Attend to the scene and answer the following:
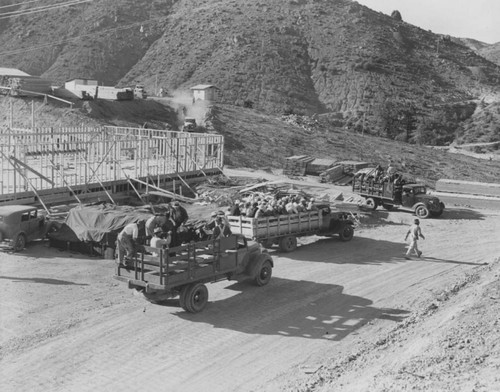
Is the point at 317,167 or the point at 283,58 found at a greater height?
the point at 283,58

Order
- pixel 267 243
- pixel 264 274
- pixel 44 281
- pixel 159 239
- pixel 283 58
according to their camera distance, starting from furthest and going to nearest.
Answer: pixel 283 58, pixel 267 243, pixel 44 281, pixel 264 274, pixel 159 239

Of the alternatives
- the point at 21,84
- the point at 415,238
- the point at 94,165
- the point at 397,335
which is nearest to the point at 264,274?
the point at 397,335

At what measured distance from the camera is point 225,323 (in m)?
13.9

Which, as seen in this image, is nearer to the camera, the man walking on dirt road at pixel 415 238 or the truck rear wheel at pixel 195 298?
the truck rear wheel at pixel 195 298

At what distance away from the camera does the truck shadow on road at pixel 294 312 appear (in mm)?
13758

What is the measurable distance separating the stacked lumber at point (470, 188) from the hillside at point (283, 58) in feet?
128

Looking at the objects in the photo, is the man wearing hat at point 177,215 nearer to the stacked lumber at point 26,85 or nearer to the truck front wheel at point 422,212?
the truck front wheel at point 422,212

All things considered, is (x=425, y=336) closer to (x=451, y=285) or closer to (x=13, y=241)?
(x=451, y=285)

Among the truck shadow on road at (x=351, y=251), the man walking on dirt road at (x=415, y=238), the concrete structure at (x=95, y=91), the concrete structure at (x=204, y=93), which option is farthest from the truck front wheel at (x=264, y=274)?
the concrete structure at (x=204, y=93)

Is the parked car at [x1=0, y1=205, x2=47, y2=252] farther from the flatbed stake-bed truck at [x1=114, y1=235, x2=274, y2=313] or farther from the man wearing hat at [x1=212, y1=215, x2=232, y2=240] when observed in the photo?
the man wearing hat at [x1=212, y1=215, x2=232, y2=240]

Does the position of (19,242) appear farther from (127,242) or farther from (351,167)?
(351,167)

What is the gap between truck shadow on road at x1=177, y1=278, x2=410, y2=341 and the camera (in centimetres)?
1376

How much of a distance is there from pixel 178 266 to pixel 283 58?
78.0 metres

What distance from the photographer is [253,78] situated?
8150 centimetres
